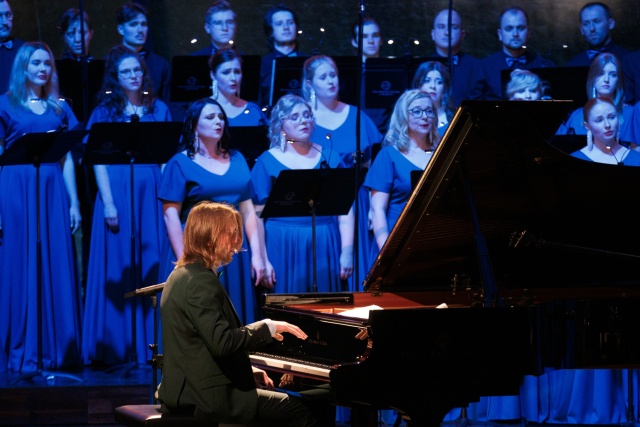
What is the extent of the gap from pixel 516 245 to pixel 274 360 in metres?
1.20

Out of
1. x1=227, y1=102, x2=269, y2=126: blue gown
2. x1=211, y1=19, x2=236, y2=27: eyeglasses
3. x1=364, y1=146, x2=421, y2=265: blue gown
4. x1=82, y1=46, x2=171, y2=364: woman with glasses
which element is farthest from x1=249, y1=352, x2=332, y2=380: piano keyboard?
x1=211, y1=19, x2=236, y2=27: eyeglasses

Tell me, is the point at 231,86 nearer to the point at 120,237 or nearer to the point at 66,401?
the point at 120,237

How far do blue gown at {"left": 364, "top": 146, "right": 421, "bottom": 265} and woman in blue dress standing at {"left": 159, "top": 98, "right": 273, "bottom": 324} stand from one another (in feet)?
2.63

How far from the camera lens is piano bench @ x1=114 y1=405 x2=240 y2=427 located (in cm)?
377

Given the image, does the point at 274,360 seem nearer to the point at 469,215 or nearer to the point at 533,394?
the point at 469,215

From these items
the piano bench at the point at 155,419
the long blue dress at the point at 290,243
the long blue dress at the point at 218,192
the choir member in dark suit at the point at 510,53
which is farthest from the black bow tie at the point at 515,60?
the piano bench at the point at 155,419

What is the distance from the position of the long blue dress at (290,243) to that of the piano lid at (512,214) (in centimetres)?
233

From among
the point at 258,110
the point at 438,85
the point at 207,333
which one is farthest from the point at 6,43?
the point at 207,333

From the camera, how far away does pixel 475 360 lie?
3.92 meters

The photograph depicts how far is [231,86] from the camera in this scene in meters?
7.41

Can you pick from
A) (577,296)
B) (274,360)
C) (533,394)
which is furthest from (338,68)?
(274,360)

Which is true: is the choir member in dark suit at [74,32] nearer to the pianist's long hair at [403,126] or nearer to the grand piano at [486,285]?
the pianist's long hair at [403,126]

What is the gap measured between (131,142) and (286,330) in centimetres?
287

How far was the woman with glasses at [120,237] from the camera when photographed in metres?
7.26
